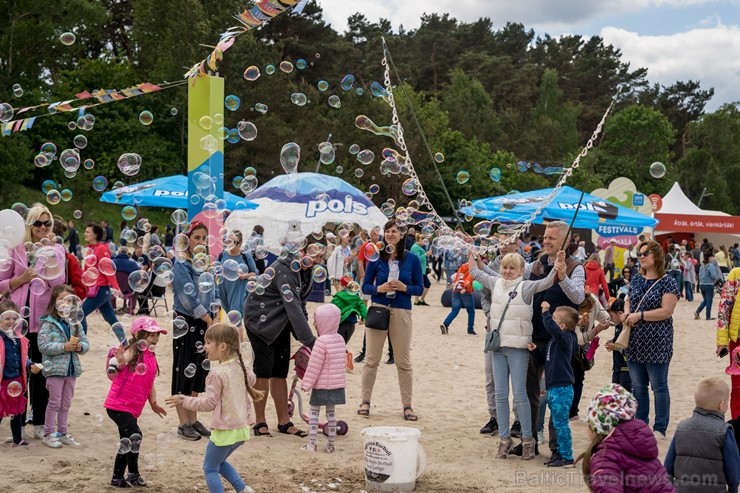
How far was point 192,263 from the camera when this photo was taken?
6609 millimetres

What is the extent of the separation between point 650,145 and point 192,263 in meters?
53.6

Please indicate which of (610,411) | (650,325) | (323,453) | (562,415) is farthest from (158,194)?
(610,411)

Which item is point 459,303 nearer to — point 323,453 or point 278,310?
point 278,310

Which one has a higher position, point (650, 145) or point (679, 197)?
point (650, 145)

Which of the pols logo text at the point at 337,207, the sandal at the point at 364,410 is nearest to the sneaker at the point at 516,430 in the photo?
the sandal at the point at 364,410

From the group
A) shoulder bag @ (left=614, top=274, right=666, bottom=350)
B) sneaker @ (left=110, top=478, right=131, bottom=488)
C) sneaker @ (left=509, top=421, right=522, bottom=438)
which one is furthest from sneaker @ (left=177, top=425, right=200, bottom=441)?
shoulder bag @ (left=614, top=274, right=666, bottom=350)

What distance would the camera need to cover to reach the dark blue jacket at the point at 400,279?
25.0ft

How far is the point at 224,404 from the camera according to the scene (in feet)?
16.8

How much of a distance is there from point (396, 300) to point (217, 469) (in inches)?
115

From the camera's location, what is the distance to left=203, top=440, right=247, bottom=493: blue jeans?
496 cm

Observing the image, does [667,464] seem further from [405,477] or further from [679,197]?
[679,197]

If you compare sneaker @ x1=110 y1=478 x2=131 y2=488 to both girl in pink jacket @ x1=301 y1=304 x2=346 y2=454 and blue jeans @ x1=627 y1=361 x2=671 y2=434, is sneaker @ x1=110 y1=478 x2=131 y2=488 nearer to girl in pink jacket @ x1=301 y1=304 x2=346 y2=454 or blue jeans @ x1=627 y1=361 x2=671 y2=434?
girl in pink jacket @ x1=301 y1=304 x2=346 y2=454

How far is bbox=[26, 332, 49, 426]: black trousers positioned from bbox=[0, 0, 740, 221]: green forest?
4005mm

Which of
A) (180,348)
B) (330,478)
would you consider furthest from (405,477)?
(180,348)
